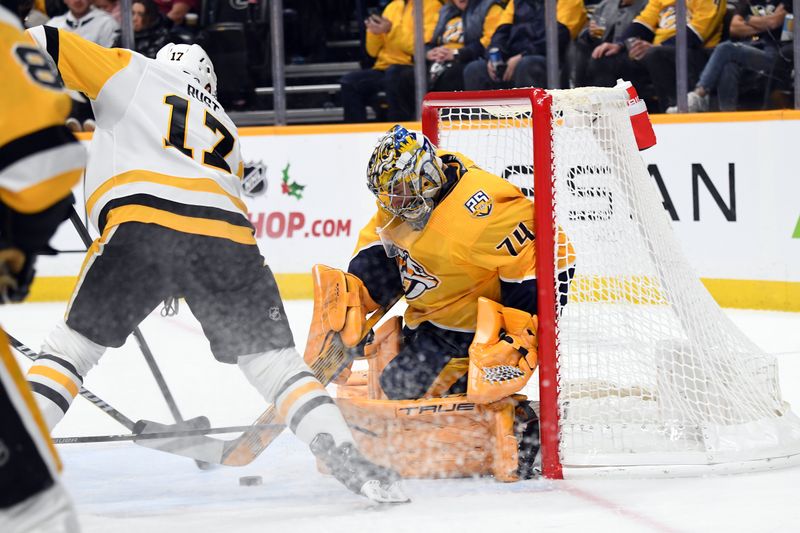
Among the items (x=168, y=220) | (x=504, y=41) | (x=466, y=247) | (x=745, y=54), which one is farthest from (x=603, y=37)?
(x=168, y=220)

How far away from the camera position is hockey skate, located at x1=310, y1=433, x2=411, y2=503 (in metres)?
2.67

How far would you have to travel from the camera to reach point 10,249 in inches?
65.4

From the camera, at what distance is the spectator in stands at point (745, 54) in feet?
17.5

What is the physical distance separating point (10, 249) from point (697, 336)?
1899mm

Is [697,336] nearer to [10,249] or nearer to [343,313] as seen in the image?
[343,313]

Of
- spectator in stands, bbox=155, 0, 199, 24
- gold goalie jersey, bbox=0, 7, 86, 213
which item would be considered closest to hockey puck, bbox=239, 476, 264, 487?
gold goalie jersey, bbox=0, 7, 86, 213

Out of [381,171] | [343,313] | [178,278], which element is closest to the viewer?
[178,278]

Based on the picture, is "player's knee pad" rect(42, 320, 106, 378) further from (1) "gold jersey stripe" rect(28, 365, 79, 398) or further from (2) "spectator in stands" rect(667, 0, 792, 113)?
(2) "spectator in stands" rect(667, 0, 792, 113)

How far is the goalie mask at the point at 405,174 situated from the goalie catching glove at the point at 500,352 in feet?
0.93

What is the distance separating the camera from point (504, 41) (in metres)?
5.96

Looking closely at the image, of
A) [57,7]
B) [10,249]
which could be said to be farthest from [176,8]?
[10,249]

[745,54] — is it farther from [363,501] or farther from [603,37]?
[363,501]

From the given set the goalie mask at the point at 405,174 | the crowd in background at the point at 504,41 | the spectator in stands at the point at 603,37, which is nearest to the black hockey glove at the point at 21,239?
the goalie mask at the point at 405,174

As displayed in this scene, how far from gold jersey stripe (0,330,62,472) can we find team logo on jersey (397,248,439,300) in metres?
1.53
